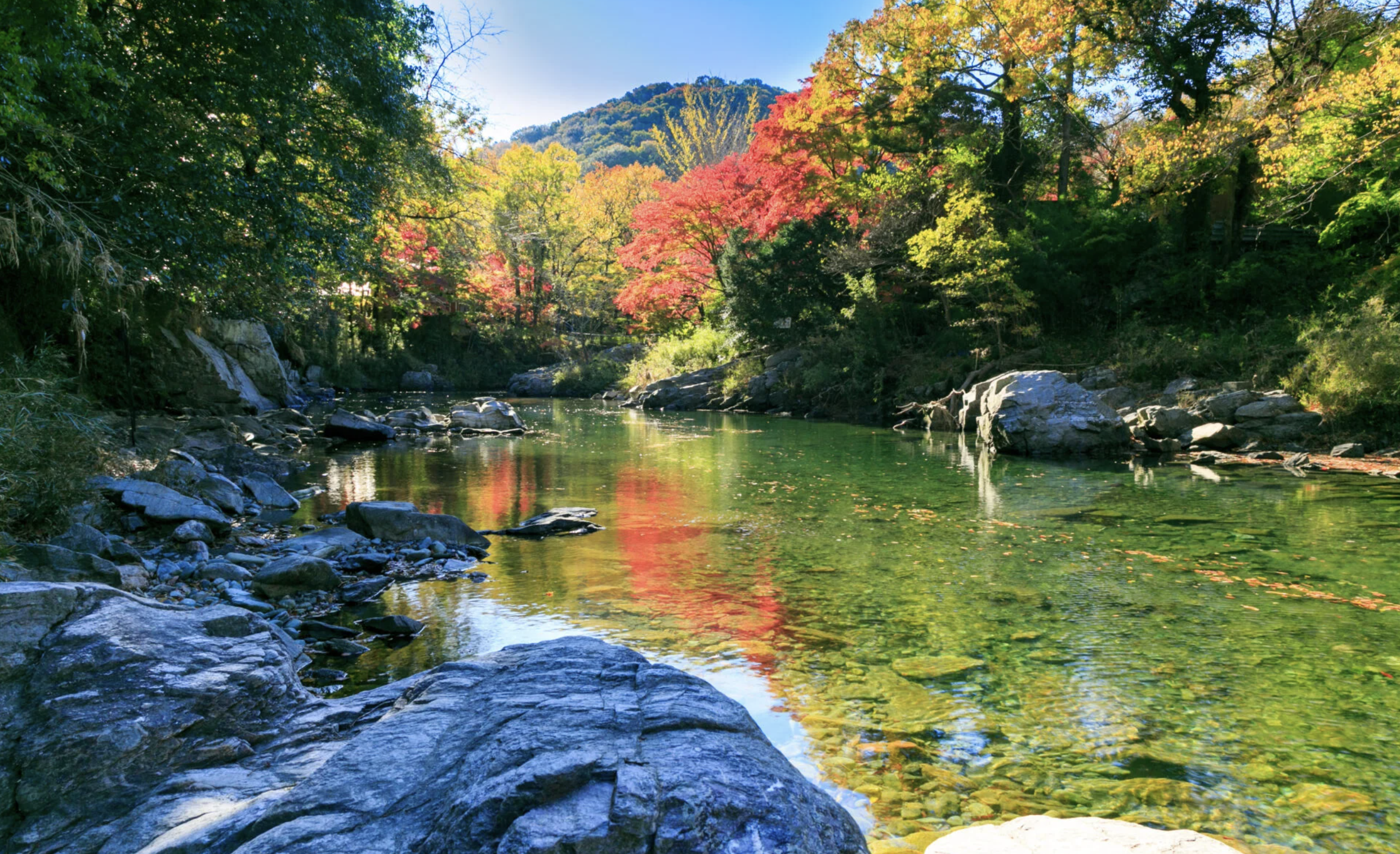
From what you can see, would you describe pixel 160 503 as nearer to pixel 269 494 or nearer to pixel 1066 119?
pixel 269 494

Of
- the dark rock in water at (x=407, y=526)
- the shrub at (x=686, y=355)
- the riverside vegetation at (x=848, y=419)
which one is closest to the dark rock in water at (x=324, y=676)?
the riverside vegetation at (x=848, y=419)

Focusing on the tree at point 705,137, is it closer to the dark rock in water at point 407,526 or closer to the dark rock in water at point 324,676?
the dark rock in water at point 407,526

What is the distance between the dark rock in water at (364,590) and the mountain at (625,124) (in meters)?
70.0

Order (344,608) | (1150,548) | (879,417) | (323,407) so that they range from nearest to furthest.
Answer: (344,608) → (1150,548) → (879,417) → (323,407)

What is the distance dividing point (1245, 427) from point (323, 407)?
22875mm

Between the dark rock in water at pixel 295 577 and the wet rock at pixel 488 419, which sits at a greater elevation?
the wet rock at pixel 488 419

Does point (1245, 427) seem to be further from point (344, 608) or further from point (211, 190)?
point (211, 190)

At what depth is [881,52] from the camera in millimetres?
19062

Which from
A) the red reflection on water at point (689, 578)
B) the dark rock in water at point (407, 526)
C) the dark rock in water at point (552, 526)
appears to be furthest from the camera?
the dark rock in water at point (552, 526)

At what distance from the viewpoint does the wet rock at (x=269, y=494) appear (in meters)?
9.12

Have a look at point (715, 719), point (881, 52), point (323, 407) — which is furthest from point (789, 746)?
point (323, 407)

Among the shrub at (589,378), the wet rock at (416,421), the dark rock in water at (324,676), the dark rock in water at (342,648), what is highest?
the shrub at (589,378)

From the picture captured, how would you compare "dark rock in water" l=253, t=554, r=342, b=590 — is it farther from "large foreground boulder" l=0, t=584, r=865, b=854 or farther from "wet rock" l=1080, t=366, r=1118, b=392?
"wet rock" l=1080, t=366, r=1118, b=392

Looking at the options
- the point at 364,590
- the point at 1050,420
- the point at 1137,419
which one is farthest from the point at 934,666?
the point at 1137,419
